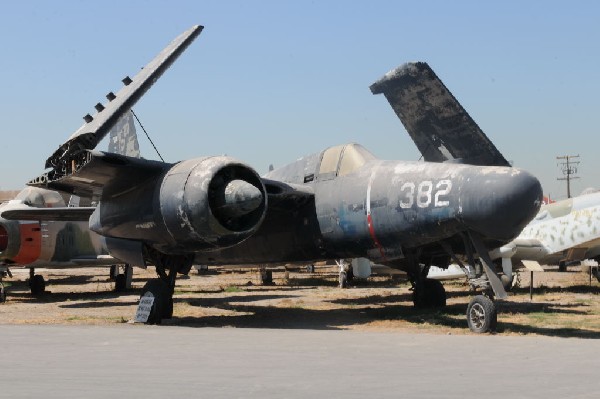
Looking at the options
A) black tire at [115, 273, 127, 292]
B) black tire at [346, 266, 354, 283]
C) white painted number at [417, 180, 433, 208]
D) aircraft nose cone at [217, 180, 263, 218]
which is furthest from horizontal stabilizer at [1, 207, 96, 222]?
black tire at [346, 266, 354, 283]

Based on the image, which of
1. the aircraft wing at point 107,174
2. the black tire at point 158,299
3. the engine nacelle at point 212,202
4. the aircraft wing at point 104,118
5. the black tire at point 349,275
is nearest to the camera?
the engine nacelle at point 212,202

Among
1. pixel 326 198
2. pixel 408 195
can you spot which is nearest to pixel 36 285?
pixel 326 198

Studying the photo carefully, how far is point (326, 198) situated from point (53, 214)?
8.53 meters

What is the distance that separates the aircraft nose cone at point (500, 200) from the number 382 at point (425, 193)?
0.38 m

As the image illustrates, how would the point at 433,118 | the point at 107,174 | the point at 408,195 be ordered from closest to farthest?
the point at 408,195 < the point at 433,118 < the point at 107,174

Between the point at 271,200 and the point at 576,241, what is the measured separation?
499 inches

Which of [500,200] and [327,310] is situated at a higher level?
[500,200]

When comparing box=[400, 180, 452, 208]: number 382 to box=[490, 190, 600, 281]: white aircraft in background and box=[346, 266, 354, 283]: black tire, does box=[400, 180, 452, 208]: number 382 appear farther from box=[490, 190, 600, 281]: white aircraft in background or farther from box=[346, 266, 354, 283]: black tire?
box=[346, 266, 354, 283]: black tire

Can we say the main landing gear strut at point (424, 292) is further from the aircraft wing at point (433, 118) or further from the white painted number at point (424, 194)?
the white painted number at point (424, 194)

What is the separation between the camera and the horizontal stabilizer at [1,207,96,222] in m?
17.5

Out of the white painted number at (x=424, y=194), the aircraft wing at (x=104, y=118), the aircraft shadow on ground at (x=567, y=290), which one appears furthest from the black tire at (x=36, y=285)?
the white painted number at (x=424, y=194)

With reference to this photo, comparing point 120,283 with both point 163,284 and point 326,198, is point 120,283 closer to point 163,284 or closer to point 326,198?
point 163,284

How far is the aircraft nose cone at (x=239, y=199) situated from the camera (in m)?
11.2

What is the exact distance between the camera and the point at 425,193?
11.3 m
